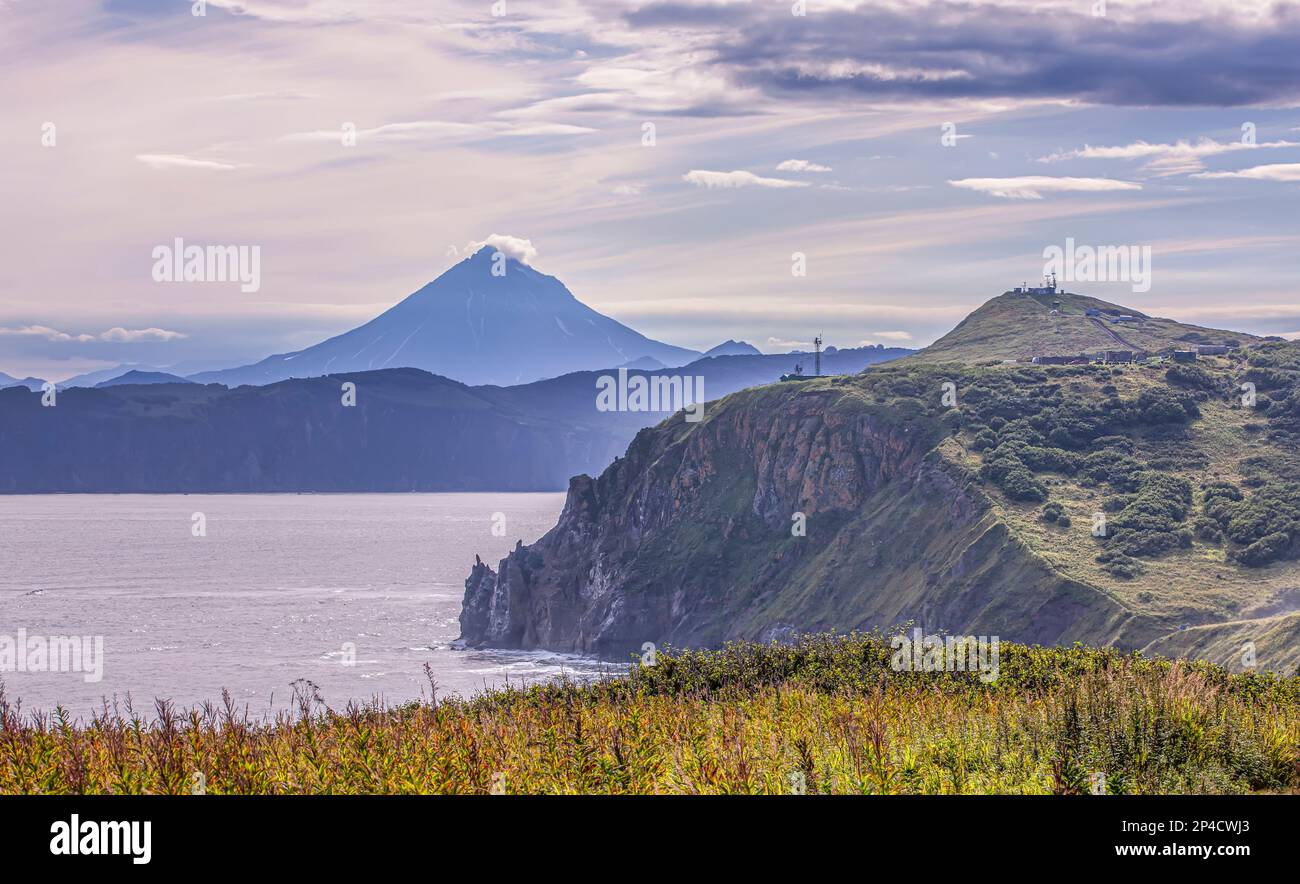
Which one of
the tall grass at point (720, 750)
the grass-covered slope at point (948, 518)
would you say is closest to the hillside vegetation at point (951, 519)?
the grass-covered slope at point (948, 518)

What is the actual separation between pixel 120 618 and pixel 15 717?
161837 mm

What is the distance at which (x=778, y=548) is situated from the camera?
142750 millimetres

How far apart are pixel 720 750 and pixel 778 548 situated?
428ft

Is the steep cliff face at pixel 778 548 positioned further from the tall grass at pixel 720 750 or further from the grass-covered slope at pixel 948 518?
the tall grass at pixel 720 750

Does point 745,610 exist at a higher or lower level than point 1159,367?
lower

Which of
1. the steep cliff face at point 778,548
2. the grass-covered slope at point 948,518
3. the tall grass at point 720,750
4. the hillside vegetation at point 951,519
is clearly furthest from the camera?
the steep cliff face at point 778,548

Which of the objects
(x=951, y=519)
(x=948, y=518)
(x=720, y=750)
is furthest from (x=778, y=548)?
(x=720, y=750)

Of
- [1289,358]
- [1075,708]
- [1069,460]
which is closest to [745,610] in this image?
[1069,460]

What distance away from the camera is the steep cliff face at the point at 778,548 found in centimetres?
10719

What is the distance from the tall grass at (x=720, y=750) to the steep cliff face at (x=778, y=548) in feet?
262

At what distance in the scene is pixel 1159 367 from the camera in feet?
514

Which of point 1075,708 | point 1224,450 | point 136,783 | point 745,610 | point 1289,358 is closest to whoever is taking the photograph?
point 136,783
